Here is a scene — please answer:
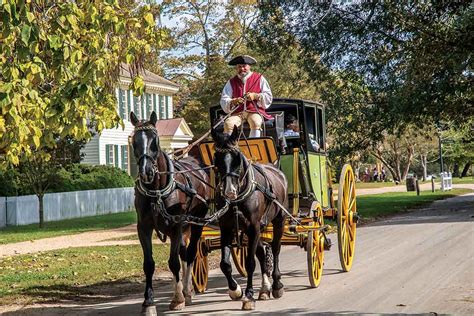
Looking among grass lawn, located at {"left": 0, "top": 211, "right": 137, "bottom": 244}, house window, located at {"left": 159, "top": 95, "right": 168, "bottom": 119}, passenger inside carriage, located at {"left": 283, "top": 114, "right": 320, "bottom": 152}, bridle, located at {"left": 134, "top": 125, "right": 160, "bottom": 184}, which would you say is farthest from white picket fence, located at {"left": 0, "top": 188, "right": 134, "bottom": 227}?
bridle, located at {"left": 134, "top": 125, "right": 160, "bottom": 184}

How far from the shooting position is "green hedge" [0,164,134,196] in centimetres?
2838

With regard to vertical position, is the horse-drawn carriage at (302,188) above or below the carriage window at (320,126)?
below

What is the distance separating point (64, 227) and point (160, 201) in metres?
17.5

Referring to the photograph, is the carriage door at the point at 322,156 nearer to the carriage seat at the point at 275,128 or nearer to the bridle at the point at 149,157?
the carriage seat at the point at 275,128

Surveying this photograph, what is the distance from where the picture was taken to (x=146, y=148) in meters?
8.45

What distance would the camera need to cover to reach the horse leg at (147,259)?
A: 8.47 m

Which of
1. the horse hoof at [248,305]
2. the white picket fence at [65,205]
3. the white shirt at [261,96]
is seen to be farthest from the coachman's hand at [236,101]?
the white picket fence at [65,205]

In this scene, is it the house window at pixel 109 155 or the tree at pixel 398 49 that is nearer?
the tree at pixel 398 49

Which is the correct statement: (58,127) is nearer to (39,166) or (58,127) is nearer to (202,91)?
(39,166)

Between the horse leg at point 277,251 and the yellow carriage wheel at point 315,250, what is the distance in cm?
46

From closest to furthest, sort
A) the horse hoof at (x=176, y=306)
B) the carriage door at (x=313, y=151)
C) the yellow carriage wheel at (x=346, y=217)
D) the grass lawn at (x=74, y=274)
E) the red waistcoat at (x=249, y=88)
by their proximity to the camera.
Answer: the horse hoof at (x=176, y=306)
the red waistcoat at (x=249, y=88)
the grass lawn at (x=74, y=274)
the carriage door at (x=313, y=151)
the yellow carriage wheel at (x=346, y=217)

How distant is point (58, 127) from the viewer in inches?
395

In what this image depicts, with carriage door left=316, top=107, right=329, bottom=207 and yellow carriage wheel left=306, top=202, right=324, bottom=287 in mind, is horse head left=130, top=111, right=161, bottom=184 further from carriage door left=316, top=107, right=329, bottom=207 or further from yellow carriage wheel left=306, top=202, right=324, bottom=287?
carriage door left=316, top=107, right=329, bottom=207

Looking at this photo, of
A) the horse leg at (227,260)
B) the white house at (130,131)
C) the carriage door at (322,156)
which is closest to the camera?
the horse leg at (227,260)
